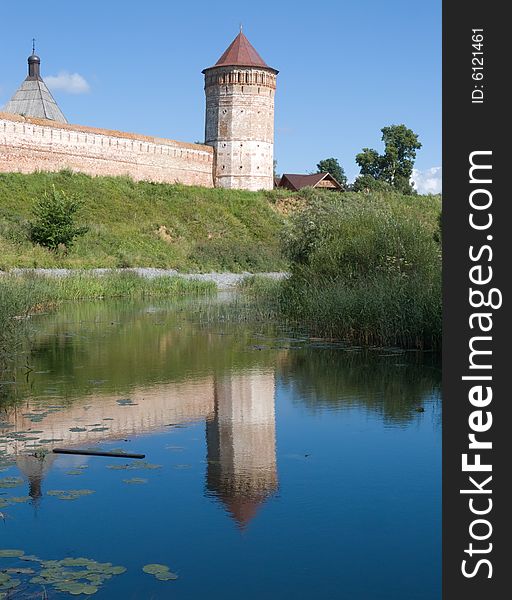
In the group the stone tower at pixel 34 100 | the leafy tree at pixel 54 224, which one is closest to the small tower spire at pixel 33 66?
the stone tower at pixel 34 100

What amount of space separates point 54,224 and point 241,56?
1741 cm

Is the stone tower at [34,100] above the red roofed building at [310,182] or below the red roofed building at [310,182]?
above

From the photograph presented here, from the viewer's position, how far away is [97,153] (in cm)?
3522

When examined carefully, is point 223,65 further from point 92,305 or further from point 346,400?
point 346,400

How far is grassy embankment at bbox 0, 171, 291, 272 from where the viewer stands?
2578 centimetres

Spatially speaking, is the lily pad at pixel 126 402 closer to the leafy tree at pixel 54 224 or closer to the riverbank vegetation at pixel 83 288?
the riverbank vegetation at pixel 83 288

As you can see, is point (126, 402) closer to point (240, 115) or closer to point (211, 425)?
point (211, 425)

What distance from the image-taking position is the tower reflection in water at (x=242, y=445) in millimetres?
5453

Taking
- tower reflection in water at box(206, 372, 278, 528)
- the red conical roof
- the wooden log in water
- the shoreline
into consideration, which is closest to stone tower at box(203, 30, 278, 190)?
the red conical roof

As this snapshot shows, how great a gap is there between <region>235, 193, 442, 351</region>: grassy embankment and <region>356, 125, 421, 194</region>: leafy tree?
38186 mm

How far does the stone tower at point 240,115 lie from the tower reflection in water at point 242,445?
102 feet

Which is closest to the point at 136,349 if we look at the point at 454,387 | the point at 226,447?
the point at 226,447

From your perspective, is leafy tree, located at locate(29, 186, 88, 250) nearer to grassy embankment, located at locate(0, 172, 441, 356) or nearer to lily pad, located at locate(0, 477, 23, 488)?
grassy embankment, located at locate(0, 172, 441, 356)

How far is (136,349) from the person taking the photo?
11.7m
